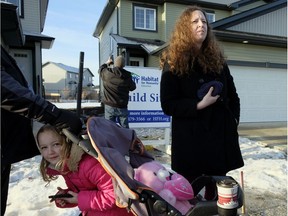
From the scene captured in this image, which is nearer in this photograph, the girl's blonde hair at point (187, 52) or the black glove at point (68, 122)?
the black glove at point (68, 122)

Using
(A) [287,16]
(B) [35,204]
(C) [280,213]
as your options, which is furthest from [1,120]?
→ (A) [287,16]

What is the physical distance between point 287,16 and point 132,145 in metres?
14.8

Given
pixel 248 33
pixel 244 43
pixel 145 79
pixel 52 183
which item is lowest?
pixel 52 183

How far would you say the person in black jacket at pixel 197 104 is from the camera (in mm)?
2133

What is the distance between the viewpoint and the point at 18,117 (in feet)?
6.21

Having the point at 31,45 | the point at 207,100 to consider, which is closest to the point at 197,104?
the point at 207,100

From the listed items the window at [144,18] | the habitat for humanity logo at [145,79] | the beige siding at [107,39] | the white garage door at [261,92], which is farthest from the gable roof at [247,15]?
the habitat for humanity logo at [145,79]

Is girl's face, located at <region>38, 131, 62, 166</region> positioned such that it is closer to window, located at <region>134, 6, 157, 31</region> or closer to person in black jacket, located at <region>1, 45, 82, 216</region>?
person in black jacket, located at <region>1, 45, 82, 216</region>

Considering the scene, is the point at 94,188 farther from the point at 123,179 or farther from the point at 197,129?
the point at 197,129

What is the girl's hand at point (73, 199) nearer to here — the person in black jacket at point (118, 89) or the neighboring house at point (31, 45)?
the person in black jacket at point (118, 89)

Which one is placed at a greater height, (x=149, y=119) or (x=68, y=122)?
(x=68, y=122)

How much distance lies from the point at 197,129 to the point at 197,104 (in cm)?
18

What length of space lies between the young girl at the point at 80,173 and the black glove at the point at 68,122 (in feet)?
0.51

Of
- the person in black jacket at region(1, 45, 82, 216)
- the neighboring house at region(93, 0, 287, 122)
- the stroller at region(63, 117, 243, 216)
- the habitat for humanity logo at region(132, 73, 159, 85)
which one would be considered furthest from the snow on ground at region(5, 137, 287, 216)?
the neighboring house at region(93, 0, 287, 122)
